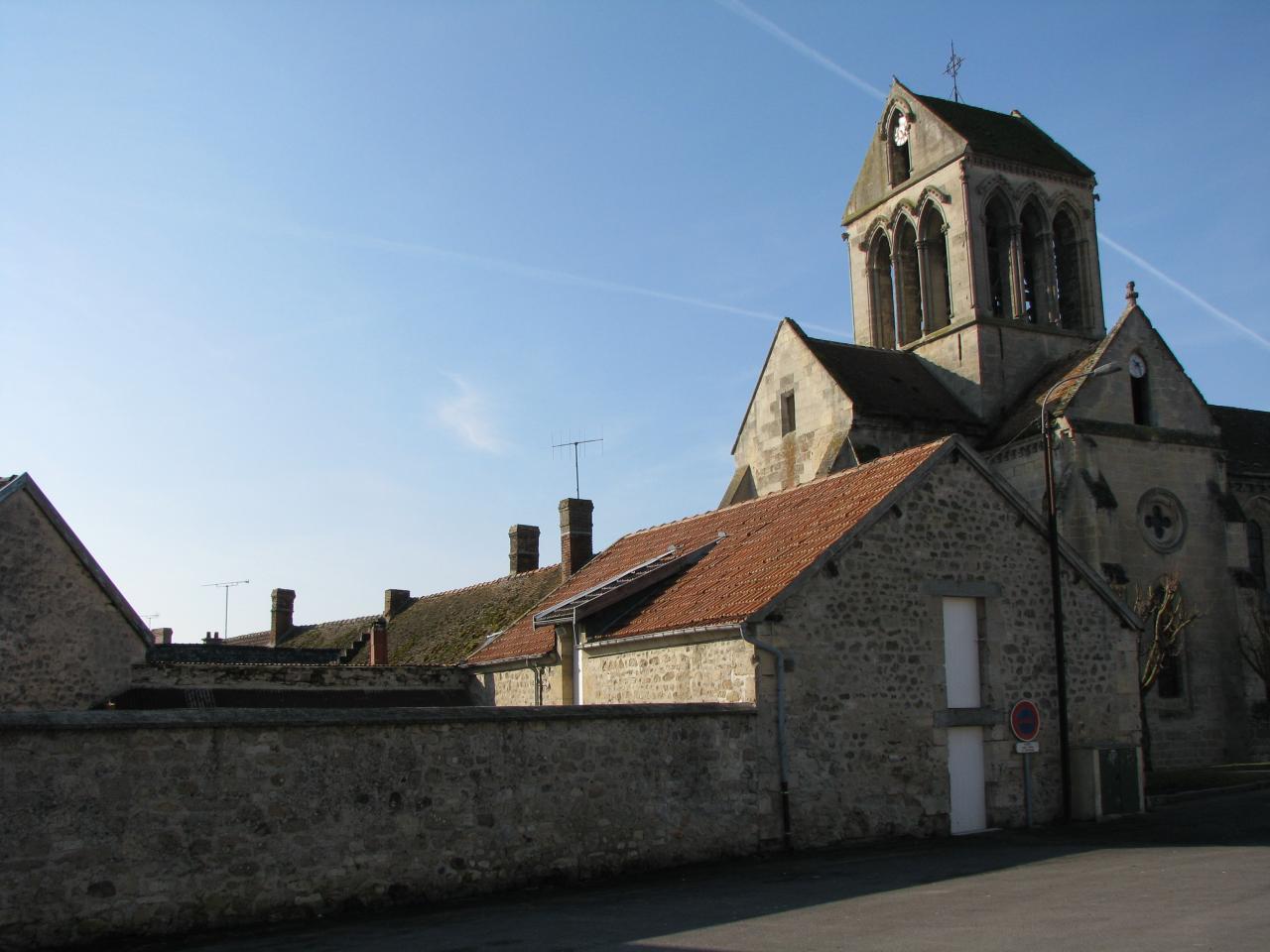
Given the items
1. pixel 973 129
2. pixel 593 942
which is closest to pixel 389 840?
pixel 593 942

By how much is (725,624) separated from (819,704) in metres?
1.59

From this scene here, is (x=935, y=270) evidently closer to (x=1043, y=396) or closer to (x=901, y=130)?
(x=901, y=130)

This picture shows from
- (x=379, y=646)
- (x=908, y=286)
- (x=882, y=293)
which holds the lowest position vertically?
(x=379, y=646)

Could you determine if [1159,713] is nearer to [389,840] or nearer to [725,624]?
[725,624]

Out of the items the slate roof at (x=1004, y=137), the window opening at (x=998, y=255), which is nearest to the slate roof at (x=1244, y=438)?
the window opening at (x=998, y=255)

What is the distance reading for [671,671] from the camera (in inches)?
689

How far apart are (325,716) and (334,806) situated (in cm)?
88

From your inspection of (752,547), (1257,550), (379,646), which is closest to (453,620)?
(379,646)

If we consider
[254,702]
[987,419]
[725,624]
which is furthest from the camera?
[987,419]

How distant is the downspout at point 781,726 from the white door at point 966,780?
2.96 meters

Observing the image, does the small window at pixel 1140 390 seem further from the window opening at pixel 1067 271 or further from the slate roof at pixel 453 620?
the slate roof at pixel 453 620

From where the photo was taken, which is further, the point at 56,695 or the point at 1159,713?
the point at 1159,713

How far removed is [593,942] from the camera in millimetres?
9766

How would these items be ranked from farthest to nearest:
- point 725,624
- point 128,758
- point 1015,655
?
1. point 1015,655
2. point 725,624
3. point 128,758
